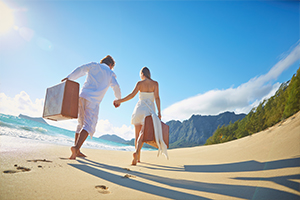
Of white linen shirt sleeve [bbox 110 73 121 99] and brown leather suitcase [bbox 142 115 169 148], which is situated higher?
white linen shirt sleeve [bbox 110 73 121 99]

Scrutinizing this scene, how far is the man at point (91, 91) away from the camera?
288cm

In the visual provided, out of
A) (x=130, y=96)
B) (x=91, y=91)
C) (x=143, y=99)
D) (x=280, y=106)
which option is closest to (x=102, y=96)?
(x=91, y=91)

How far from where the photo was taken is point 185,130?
66875mm

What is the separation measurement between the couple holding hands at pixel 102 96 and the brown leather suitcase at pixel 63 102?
384 mm

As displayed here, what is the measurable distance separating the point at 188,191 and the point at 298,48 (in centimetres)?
297

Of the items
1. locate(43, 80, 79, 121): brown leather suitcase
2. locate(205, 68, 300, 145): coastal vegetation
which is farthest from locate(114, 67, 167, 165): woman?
locate(205, 68, 300, 145): coastal vegetation

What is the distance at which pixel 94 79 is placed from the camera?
3.14 meters

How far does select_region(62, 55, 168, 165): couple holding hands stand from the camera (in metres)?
2.91

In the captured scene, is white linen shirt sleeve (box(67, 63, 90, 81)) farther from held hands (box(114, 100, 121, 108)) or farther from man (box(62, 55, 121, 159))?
held hands (box(114, 100, 121, 108))

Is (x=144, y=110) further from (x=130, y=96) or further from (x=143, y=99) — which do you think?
(x=130, y=96)

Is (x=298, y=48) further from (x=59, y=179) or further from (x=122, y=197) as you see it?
(x=59, y=179)

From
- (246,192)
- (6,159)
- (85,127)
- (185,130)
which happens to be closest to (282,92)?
(246,192)

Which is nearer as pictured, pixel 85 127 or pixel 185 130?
pixel 85 127

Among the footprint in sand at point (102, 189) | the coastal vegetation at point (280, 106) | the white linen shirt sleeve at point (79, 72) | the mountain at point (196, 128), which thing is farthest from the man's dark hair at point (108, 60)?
the mountain at point (196, 128)
